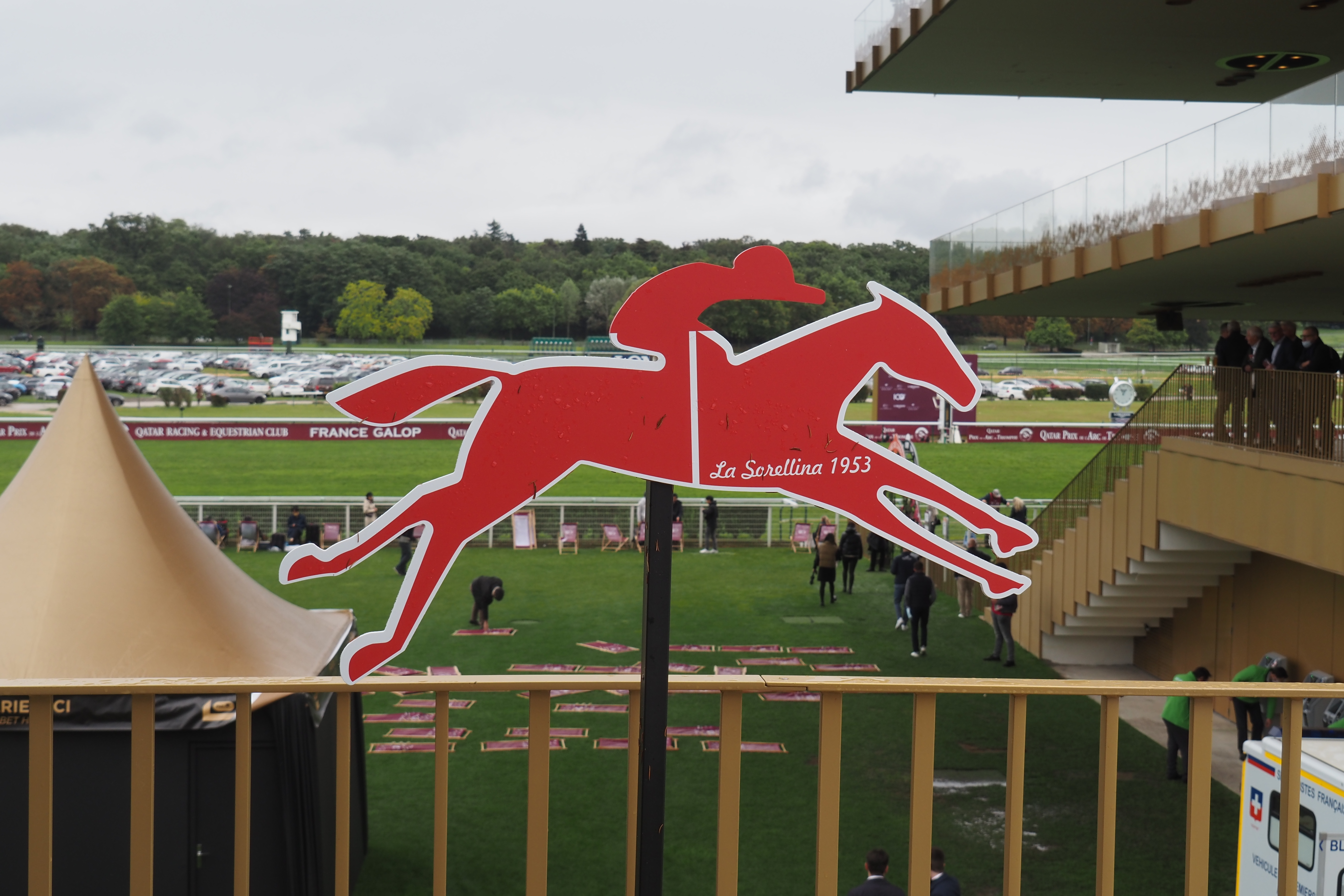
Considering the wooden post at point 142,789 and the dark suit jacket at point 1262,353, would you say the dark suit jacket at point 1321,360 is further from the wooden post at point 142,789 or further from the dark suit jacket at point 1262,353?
the wooden post at point 142,789

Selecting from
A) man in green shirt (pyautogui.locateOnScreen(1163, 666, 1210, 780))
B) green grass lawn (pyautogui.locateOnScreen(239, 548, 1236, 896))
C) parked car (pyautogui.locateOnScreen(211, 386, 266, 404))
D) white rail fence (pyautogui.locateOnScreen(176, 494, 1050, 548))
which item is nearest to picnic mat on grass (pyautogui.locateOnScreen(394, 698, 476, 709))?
green grass lawn (pyautogui.locateOnScreen(239, 548, 1236, 896))

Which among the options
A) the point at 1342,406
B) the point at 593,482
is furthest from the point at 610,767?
the point at 593,482

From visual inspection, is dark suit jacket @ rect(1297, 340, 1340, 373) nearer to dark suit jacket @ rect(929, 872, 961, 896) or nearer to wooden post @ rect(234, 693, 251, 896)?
dark suit jacket @ rect(929, 872, 961, 896)

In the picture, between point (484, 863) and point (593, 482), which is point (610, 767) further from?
point (593, 482)

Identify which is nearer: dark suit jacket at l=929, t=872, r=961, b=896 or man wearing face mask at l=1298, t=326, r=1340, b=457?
dark suit jacket at l=929, t=872, r=961, b=896

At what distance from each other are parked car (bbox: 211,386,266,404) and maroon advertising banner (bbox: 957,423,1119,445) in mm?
35464

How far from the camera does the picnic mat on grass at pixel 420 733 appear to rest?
14117 millimetres

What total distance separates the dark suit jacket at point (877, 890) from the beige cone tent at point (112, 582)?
15.4ft

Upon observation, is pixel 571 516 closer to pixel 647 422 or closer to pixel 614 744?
pixel 614 744

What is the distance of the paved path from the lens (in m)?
13.9

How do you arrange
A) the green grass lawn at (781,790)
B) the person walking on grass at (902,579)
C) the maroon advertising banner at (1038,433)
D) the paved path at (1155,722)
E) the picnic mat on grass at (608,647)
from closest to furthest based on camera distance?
the green grass lawn at (781,790), the paved path at (1155,722), the picnic mat on grass at (608,647), the person walking on grass at (902,579), the maroon advertising banner at (1038,433)

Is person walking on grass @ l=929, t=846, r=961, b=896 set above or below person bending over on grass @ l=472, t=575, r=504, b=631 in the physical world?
above

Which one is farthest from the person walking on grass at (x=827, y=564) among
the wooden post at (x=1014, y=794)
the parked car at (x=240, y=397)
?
the parked car at (x=240, y=397)

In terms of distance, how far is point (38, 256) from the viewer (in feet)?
268
